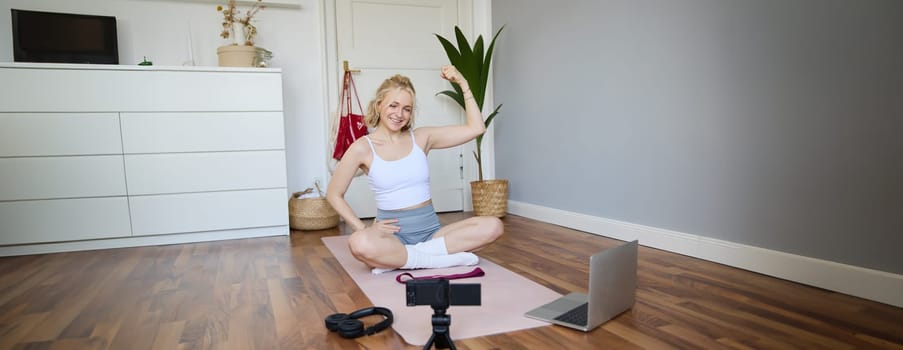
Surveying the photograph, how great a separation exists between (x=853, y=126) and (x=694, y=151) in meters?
0.69

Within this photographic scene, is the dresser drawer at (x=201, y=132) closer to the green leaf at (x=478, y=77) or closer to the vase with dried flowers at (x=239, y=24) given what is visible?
the vase with dried flowers at (x=239, y=24)

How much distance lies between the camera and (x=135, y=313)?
1821 mm

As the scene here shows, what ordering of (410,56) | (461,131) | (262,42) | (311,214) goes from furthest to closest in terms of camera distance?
(410,56) < (262,42) < (311,214) < (461,131)

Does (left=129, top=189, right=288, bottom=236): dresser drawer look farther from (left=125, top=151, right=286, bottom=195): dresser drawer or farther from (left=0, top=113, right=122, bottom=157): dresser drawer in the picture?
(left=0, top=113, right=122, bottom=157): dresser drawer

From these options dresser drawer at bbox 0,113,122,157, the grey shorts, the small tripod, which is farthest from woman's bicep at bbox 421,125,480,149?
dresser drawer at bbox 0,113,122,157

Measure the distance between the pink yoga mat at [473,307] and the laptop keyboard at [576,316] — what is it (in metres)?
0.07

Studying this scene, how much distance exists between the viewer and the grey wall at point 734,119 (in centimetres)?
181

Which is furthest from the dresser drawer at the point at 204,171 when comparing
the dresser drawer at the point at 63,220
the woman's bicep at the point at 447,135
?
the woman's bicep at the point at 447,135

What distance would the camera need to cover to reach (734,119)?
7.48 feet

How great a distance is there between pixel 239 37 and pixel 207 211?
1.19 m

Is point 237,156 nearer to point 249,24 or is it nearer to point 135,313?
point 249,24

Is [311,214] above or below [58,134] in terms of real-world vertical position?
below

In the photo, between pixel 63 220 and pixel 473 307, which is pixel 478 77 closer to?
pixel 473 307

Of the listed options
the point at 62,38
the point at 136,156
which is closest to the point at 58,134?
the point at 136,156
